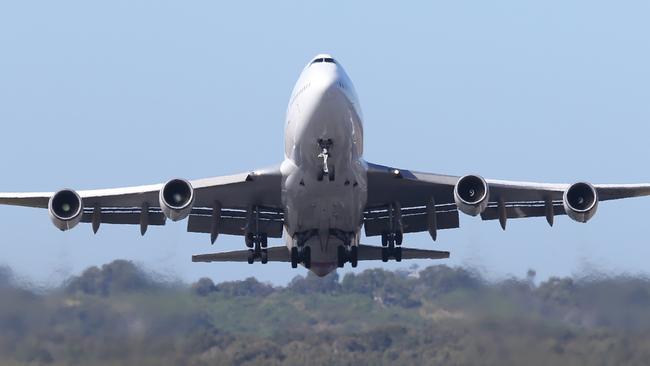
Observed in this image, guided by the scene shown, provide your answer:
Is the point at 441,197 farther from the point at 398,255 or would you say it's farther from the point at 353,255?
the point at 353,255

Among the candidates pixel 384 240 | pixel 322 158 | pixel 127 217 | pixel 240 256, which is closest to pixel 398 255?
pixel 384 240

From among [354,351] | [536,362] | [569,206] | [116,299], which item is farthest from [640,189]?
[116,299]

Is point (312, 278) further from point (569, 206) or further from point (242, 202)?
point (569, 206)

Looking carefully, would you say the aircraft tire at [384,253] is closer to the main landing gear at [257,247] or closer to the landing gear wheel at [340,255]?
the landing gear wheel at [340,255]

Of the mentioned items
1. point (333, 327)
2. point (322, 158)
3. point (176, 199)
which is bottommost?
point (333, 327)

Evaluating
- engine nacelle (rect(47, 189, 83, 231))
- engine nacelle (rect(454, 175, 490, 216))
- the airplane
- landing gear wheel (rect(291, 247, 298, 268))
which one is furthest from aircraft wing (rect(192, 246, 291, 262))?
engine nacelle (rect(454, 175, 490, 216))

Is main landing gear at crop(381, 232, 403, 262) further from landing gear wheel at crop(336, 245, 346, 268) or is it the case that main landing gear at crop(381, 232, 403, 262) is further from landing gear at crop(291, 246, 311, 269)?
landing gear at crop(291, 246, 311, 269)
